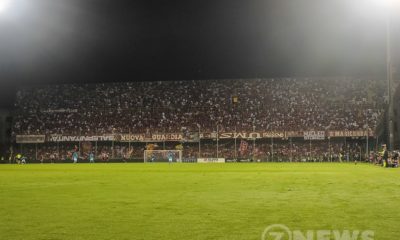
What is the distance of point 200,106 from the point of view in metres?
66.2

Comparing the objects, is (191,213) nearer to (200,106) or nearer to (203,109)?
(203,109)

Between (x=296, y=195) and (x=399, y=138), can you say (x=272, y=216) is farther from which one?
(x=399, y=138)

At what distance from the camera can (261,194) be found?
1416 centimetres

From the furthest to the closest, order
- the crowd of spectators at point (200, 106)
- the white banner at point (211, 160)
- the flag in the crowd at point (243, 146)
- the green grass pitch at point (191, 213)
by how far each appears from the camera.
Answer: the crowd of spectators at point (200, 106) < the flag in the crowd at point (243, 146) < the white banner at point (211, 160) < the green grass pitch at point (191, 213)

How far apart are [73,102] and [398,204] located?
61.5 m

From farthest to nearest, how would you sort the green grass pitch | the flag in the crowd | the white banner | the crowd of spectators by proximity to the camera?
1. the crowd of spectators
2. the flag in the crowd
3. the white banner
4. the green grass pitch

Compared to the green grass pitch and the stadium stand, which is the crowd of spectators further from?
the green grass pitch

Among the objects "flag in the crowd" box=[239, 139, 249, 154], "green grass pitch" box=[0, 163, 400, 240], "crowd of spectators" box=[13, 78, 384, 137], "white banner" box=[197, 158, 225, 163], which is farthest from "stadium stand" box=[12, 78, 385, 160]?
"green grass pitch" box=[0, 163, 400, 240]

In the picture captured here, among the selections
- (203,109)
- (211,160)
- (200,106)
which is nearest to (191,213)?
(211,160)

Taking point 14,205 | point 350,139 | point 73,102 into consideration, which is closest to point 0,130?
point 73,102

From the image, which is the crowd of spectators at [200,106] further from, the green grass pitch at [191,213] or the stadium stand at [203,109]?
the green grass pitch at [191,213]

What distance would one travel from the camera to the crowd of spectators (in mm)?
61406

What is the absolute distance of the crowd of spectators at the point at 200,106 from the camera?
61.4 metres

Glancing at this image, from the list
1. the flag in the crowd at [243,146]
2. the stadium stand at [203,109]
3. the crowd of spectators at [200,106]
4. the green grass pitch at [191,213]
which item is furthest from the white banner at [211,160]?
the green grass pitch at [191,213]
